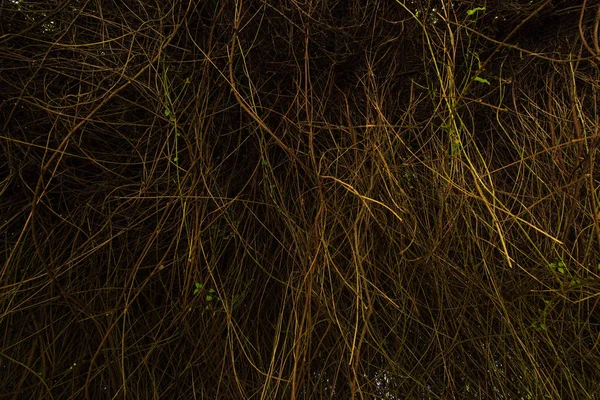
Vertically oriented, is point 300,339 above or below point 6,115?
Answer: below

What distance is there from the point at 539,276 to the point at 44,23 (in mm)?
917

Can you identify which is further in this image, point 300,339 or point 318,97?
point 318,97

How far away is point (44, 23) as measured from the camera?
82 cm

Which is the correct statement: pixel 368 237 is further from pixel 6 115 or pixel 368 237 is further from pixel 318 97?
pixel 6 115

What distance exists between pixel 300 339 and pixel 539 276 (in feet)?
1.35

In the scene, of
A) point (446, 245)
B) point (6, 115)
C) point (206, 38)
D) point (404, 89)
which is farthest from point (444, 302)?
point (6, 115)

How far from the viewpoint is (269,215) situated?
2.84ft

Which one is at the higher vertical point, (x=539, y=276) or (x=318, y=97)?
(x=318, y=97)

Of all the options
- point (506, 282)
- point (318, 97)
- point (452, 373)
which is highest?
point (318, 97)

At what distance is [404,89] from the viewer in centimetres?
91

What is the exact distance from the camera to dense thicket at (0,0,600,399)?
2.66 ft

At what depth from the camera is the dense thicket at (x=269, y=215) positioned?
0.81m

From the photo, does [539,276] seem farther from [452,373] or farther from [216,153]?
[216,153]

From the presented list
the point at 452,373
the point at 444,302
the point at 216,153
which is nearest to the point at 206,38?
Result: the point at 216,153
